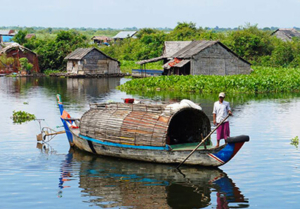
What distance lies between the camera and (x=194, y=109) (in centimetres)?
1430

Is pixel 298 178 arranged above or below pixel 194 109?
below

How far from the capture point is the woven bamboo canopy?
1403 cm

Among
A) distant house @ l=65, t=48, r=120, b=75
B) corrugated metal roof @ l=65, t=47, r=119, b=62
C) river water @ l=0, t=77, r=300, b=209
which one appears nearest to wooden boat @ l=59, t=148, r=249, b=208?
river water @ l=0, t=77, r=300, b=209

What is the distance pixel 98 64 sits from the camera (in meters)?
55.4

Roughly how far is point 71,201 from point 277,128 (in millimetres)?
11650

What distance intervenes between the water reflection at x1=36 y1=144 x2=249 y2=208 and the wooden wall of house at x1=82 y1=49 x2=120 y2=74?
39528 millimetres

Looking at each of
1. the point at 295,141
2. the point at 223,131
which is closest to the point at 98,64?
the point at 295,141

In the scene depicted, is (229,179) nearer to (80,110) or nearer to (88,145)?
(88,145)

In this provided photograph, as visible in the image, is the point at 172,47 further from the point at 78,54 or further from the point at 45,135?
the point at 45,135

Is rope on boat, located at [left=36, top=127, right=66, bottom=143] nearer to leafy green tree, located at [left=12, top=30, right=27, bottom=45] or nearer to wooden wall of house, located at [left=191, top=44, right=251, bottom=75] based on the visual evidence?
wooden wall of house, located at [left=191, top=44, right=251, bottom=75]

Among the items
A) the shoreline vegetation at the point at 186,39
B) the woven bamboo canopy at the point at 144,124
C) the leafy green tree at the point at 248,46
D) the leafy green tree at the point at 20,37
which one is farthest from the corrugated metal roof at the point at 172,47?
the woven bamboo canopy at the point at 144,124

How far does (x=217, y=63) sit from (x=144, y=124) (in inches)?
1168

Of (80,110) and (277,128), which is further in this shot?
(80,110)

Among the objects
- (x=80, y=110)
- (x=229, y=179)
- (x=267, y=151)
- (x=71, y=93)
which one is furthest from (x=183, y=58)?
(x=229, y=179)
